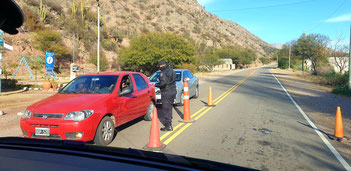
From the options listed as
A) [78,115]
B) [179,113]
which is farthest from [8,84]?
[78,115]

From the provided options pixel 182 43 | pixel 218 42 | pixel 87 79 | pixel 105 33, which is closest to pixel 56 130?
pixel 87 79

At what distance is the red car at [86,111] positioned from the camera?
4994mm

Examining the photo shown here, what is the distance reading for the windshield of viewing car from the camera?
20.5 feet

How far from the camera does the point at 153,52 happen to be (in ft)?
111

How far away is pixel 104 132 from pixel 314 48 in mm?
38516

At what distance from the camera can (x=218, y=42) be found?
345 ft

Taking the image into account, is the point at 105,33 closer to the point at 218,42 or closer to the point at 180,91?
the point at 180,91

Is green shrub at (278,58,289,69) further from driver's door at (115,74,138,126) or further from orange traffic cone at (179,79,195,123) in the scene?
driver's door at (115,74,138,126)

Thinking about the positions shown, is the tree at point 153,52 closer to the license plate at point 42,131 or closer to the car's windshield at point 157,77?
the car's windshield at point 157,77

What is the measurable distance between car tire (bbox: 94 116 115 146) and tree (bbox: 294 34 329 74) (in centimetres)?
3683

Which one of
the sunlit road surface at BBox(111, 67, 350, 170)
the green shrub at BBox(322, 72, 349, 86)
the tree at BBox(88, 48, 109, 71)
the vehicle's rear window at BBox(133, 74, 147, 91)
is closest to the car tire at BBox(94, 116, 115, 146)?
the sunlit road surface at BBox(111, 67, 350, 170)

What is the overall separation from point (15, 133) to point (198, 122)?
527 cm

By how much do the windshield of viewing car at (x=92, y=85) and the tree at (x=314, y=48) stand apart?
119 ft

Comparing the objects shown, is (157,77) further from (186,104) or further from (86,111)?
(86,111)
